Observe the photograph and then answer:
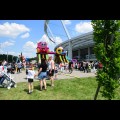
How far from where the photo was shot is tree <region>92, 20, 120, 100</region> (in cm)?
888

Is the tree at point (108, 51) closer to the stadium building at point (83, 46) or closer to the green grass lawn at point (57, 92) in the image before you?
the green grass lawn at point (57, 92)

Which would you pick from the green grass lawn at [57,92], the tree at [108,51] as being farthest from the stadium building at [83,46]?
the tree at [108,51]

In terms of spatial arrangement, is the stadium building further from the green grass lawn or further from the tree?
the tree

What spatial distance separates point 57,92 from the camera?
11.9 m

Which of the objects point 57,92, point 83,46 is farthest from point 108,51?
point 83,46

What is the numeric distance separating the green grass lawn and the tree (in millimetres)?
2236

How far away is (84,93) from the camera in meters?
12.0

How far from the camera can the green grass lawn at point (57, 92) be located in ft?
36.3

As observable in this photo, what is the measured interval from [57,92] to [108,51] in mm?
3827
